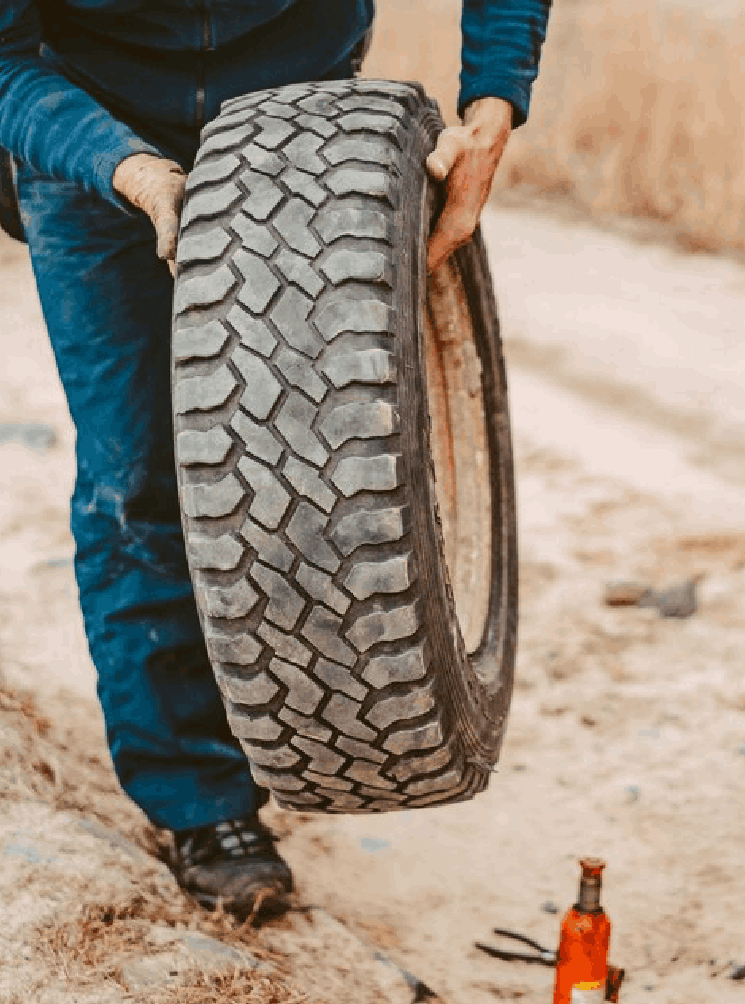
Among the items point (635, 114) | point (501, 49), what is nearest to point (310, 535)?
point (501, 49)

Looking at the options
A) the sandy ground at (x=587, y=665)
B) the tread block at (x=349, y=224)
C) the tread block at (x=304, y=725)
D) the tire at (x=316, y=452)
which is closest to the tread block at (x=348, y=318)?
the tire at (x=316, y=452)

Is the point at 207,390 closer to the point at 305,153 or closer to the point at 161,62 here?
the point at 305,153

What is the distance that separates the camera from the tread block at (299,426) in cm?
207

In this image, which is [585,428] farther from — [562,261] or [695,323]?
[562,261]

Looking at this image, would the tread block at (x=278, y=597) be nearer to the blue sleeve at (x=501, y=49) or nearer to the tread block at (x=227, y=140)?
the tread block at (x=227, y=140)

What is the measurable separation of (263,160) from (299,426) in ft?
1.35

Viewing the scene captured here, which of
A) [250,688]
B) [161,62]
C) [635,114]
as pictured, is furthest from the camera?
[635,114]

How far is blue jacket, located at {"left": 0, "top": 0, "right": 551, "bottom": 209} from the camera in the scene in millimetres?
2361

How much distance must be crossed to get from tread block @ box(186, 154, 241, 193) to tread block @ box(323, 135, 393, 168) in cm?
13

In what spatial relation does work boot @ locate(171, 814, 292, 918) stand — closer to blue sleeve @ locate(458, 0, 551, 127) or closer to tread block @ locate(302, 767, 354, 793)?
tread block @ locate(302, 767, 354, 793)

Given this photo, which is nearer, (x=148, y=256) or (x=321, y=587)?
(x=321, y=587)

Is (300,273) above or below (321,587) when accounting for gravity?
above

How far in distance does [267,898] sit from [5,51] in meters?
1.51

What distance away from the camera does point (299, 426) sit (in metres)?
2.08
